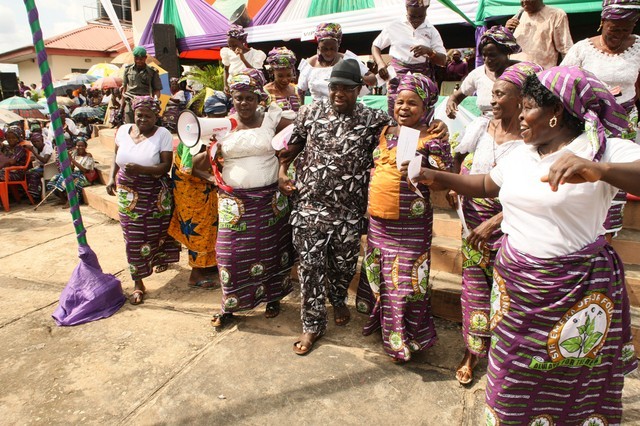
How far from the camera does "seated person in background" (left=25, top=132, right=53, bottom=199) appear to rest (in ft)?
25.7

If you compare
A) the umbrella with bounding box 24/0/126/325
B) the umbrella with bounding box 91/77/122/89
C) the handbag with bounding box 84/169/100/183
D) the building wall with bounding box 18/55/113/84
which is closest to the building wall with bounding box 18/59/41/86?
the building wall with bounding box 18/55/113/84

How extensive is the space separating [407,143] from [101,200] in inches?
240

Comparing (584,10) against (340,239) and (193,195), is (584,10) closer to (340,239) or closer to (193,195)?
(340,239)

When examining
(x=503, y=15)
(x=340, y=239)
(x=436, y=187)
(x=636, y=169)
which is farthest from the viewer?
(x=503, y=15)

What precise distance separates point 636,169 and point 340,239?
1.84m

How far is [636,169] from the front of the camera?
143 cm

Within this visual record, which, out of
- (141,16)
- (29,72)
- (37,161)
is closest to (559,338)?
(37,161)

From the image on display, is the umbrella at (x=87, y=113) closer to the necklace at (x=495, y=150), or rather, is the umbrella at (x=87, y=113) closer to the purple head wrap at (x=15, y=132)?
the purple head wrap at (x=15, y=132)

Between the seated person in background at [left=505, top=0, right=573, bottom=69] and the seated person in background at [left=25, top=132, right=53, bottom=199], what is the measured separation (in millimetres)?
7589

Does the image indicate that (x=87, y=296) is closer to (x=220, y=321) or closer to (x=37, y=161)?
(x=220, y=321)

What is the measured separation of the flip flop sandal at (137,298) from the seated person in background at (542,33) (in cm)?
384

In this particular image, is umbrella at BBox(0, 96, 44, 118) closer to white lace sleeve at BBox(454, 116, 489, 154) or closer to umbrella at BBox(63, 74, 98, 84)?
umbrella at BBox(63, 74, 98, 84)

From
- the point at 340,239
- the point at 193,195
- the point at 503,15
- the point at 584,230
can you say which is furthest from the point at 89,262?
the point at 503,15

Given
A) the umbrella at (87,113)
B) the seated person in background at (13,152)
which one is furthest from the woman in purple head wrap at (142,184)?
the umbrella at (87,113)
